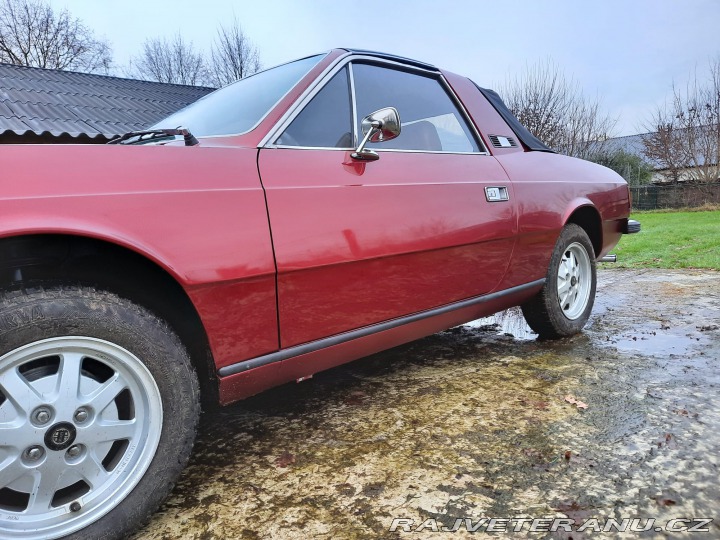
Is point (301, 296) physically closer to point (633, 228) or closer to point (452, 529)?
point (452, 529)

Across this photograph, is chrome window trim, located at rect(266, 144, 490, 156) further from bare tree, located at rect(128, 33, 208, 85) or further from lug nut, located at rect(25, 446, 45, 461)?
bare tree, located at rect(128, 33, 208, 85)

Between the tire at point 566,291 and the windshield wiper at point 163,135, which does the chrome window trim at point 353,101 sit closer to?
the windshield wiper at point 163,135

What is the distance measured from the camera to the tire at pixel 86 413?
1.18 meters

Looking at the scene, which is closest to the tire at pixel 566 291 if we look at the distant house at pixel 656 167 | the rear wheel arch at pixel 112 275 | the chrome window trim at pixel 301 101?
the chrome window trim at pixel 301 101

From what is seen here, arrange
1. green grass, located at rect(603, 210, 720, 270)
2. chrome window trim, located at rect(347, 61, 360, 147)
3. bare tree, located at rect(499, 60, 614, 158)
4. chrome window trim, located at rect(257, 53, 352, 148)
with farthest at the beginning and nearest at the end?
bare tree, located at rect(499, 60, 614, 158), green grass, located at rect(603, 210, 720, 270), chrome window trim, located at rect(347, 61, 360, 147), chrome window trim, located at rect(257, 53, 352, 148)

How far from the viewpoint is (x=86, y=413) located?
4.20 feet

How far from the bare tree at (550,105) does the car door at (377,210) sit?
703 inches

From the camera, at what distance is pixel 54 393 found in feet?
4.03

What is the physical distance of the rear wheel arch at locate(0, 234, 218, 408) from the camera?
124 cm

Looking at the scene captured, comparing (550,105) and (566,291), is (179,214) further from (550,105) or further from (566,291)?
(550,105)

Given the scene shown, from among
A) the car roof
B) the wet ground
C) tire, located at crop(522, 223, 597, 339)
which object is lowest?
the wet ground

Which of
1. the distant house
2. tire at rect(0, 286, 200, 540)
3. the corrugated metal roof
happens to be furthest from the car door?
the distant house

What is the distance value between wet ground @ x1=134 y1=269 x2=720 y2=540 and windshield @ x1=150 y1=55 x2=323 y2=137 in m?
1.27

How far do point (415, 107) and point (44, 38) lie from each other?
27255 mm
